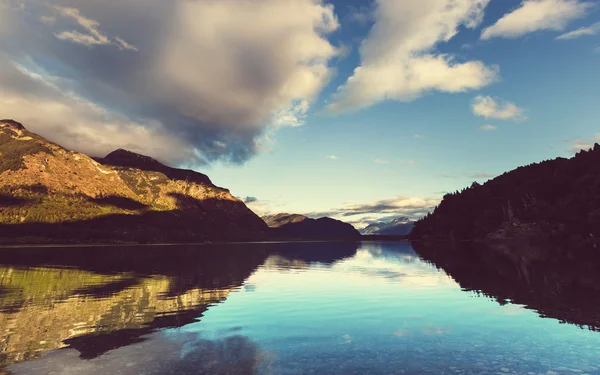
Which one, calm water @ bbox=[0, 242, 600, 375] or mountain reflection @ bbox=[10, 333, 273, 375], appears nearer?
mountain reflection @ bbox=[10, 333, 273, 375]

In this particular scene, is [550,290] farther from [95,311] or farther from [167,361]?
[95,311]

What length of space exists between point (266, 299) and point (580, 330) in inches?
1089

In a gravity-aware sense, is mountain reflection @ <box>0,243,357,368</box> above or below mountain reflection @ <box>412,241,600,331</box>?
above

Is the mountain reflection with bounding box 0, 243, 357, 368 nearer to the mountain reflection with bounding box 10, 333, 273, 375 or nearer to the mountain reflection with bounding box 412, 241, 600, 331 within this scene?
the mountain reflection with bounding box 10, 333, 273, 375

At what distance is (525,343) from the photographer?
2080 cm

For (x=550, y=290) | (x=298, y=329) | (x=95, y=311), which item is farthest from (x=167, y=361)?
(x=550, y=290)

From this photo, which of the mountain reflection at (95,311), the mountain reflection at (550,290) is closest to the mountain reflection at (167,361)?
the mountain reflection at (95,311)

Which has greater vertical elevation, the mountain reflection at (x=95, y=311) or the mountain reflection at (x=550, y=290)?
the mountain reflection at (x=95, y=311)

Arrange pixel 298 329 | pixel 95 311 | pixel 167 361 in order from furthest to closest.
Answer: pixel 95 311 < pixel 298 329 < pixel 167 361

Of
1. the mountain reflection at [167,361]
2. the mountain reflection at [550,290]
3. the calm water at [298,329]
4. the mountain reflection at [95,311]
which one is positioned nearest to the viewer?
the mountain reflection at [167,361]

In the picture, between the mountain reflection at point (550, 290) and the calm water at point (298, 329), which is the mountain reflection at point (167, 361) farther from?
the mountain reflection at point (550, 290)

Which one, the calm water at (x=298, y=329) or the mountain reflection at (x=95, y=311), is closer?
the calm water at (x=298, y=329)

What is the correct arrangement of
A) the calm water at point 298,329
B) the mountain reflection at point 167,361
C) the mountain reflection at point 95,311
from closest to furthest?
1. the mountain reflection at point 167,361
2. the calm water at point 298,329
3. the mountain reflection at point 95,311

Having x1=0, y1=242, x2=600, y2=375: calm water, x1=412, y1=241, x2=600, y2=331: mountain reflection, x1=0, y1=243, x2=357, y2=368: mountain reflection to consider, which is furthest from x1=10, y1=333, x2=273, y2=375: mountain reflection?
x1=412, y1=241, x2=600, y2=331: mountain reflection
